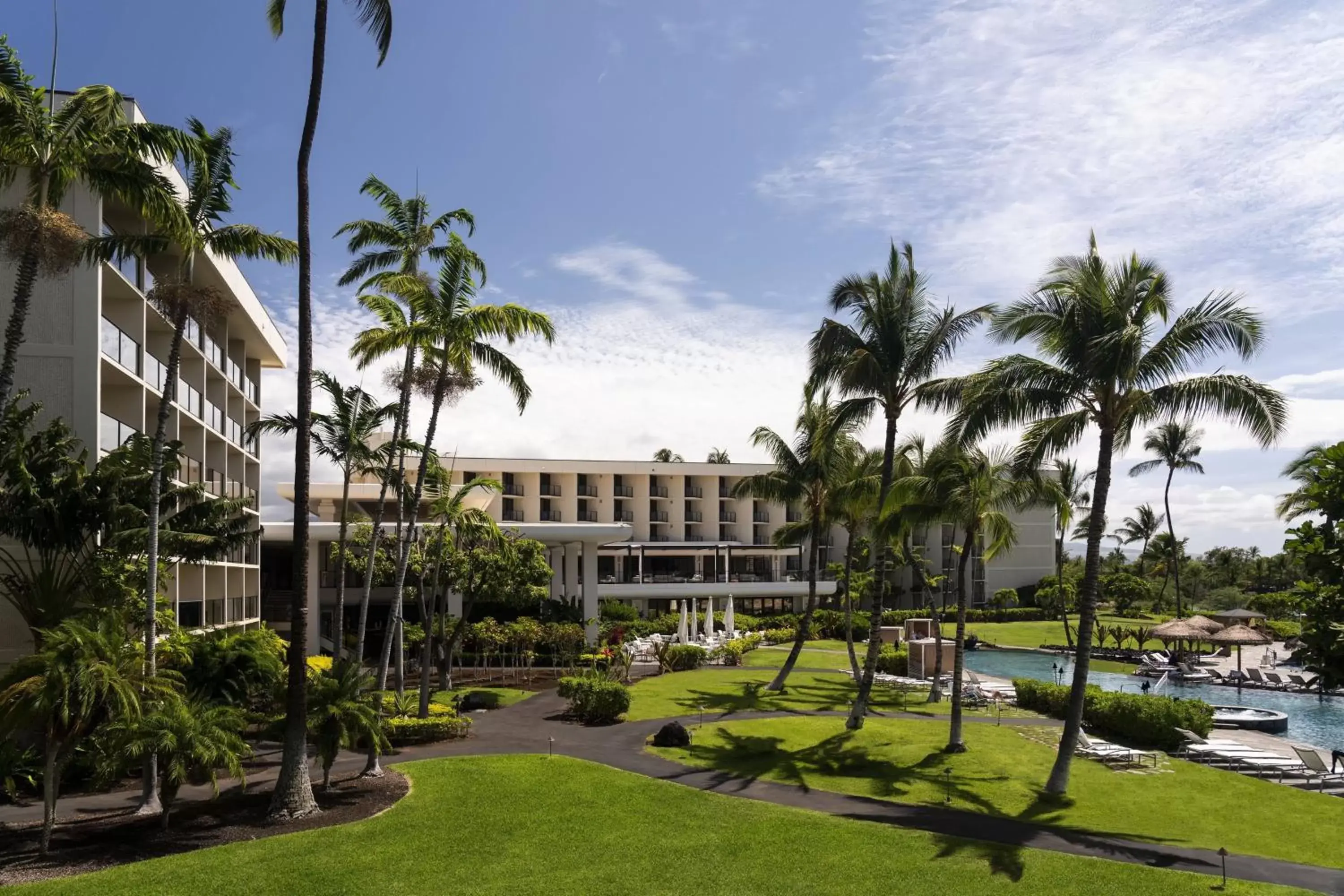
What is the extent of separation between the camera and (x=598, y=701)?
25469mm

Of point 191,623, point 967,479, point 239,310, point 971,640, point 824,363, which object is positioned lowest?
point 971,640

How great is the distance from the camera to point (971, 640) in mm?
53719

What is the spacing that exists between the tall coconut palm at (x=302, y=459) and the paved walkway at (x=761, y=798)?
3.02 m

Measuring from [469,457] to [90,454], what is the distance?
47470mm

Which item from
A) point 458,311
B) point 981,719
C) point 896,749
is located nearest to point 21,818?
point 458,311

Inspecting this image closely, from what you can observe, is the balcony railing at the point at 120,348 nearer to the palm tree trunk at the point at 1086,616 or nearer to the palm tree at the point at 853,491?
the palm tree at the point at 853,491

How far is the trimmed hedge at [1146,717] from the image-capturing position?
75.1 ft

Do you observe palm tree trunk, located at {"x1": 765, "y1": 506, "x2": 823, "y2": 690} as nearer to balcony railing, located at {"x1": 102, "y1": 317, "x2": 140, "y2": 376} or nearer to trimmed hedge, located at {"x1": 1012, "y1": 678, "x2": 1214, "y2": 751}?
trimmed hedge, located at {"x1": 1012, "y1": 678, "x2": 1214, "y2": 751}

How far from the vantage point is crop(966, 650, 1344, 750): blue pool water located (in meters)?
28.3

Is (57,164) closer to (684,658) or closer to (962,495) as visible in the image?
(962,495)

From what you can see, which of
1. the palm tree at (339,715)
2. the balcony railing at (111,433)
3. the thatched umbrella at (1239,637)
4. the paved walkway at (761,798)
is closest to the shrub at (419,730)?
the paved walkway at (761,798)

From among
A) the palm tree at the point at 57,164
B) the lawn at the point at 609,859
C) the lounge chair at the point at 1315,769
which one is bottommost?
the lounge chair at the point at 1315,769

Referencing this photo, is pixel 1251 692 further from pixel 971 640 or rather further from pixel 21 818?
pixel 21 818

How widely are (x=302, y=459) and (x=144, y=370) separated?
35.7ft
